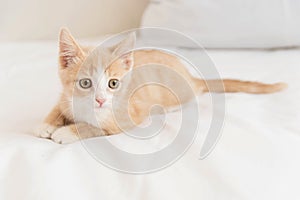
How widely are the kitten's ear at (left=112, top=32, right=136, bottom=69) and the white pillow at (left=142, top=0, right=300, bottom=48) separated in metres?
0.54

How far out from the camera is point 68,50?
0.71 meters

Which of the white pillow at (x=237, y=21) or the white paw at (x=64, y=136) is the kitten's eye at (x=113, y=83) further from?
the white pillow at (x=237, y=21)

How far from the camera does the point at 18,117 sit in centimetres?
84

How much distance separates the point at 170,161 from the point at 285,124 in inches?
9.7

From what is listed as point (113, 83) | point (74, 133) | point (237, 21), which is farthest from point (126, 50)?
point (237, 21)

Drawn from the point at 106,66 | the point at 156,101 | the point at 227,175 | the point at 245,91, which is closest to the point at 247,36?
the point at 245,91

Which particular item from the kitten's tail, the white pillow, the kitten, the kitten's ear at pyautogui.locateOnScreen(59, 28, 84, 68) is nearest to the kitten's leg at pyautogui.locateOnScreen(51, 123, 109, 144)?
the kitten

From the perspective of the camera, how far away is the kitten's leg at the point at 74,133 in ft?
2.26

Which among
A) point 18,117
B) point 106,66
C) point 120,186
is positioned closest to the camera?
point 120,186

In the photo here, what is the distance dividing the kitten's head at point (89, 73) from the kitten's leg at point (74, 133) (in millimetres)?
34

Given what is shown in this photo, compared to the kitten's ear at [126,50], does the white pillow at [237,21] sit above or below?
below

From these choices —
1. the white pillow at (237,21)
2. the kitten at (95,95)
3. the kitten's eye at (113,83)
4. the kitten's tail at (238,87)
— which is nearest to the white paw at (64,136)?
the kitten at (95,95)

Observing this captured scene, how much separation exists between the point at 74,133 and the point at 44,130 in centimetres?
6

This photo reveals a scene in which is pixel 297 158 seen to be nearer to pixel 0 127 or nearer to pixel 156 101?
pixel 156 101
